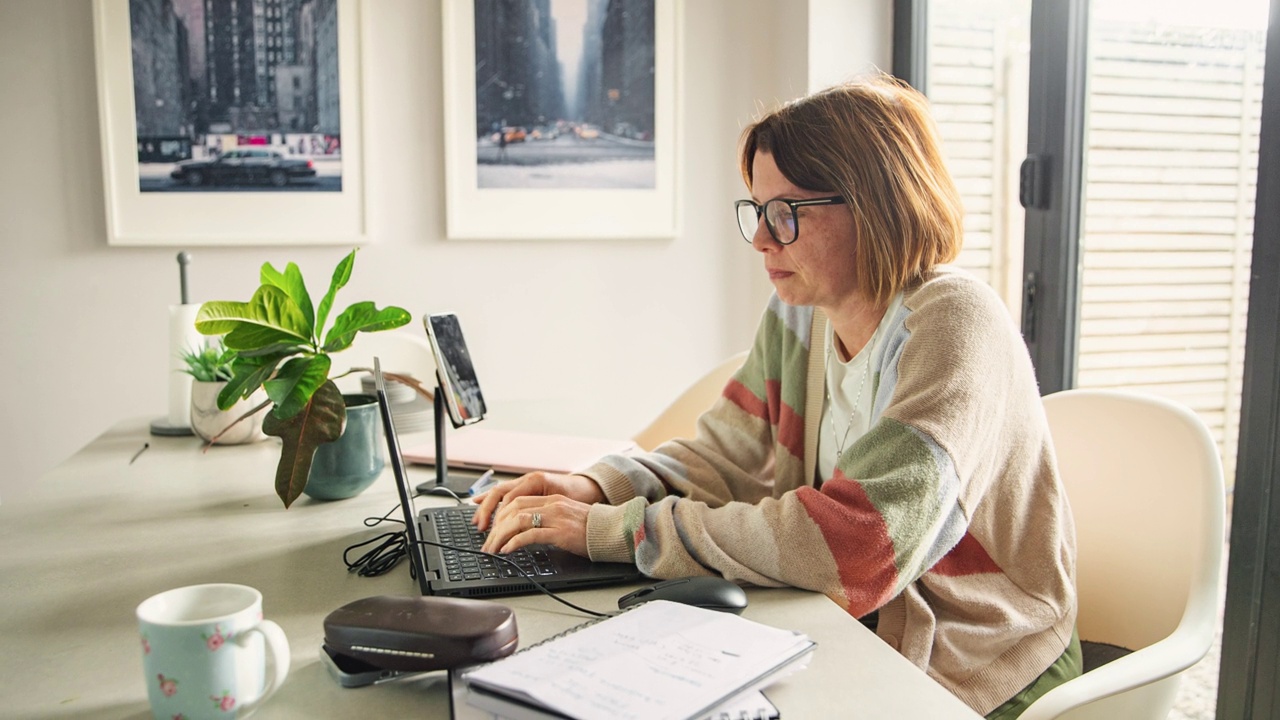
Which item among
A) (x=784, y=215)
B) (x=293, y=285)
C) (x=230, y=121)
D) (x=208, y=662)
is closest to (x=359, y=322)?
(x=293, y=285)

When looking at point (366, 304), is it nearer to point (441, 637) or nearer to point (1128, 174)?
point (441, 637)

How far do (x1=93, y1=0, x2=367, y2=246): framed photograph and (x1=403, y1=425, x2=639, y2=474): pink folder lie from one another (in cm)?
133

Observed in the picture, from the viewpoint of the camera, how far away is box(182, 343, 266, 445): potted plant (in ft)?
5.61

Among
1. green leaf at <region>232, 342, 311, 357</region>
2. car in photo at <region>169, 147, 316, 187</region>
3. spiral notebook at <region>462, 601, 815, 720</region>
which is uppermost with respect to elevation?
car in photo at <region>169, 147, 316, 187</region>

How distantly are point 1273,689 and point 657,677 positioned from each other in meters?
1.17

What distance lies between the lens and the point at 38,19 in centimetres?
266

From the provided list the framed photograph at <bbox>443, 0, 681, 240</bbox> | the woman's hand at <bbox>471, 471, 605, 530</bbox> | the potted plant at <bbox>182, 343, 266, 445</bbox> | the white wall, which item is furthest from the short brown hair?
the framed photograph at <bbox>443, 0, 681, 240</bbox>

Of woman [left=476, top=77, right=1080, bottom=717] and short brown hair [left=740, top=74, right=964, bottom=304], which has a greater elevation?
short brown hair [left=740, top=74, right=964, bottom=304]

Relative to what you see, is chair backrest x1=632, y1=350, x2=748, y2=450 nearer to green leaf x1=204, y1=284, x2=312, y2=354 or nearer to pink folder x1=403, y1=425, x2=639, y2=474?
pink folder x1=403, y1=425, x2=639, y2=474

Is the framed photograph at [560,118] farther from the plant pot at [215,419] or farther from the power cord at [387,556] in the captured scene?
the power cord at [387,556]

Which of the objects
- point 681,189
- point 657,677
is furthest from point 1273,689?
point 681,189

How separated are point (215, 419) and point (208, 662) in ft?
3.70

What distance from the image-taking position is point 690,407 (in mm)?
2076

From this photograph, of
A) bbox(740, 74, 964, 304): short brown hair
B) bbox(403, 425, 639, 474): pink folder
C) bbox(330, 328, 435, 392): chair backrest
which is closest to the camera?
bbox(740, 74, 964, 304): short brown hair
